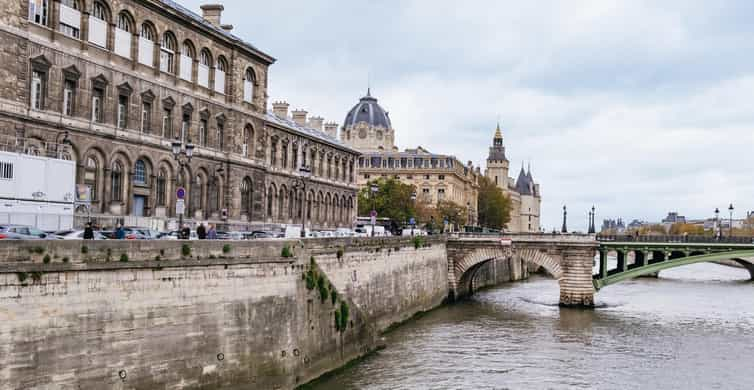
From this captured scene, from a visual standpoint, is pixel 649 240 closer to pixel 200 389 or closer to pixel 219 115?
pixel 219 115

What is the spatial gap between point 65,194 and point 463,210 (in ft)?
302

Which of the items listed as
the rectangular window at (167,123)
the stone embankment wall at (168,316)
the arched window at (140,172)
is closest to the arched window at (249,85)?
the rectangular window at (167,123)

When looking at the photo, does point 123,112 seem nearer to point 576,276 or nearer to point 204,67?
point 204,67

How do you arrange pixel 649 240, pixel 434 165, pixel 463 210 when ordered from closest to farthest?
pixel 649 240
pixel 463 210
pixel 434 165

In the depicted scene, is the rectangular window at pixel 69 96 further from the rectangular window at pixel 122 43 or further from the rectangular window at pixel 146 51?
the rectangular window at pixel 146 51

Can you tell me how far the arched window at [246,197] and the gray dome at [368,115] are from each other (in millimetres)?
99681

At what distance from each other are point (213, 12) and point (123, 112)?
13.5 metres

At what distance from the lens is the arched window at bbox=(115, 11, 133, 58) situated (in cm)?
3972

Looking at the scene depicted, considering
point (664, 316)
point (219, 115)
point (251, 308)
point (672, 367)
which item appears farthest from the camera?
point (664, 316)

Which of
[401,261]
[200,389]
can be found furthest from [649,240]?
[200,389]

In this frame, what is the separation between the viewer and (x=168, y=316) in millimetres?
25062

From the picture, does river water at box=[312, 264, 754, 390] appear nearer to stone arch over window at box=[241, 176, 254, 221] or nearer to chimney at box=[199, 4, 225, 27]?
stone arch over window at box=[241, 176, 254, 221]

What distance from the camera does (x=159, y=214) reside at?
146 ft

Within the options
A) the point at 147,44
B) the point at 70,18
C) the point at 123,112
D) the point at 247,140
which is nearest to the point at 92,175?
the point at 123,112
